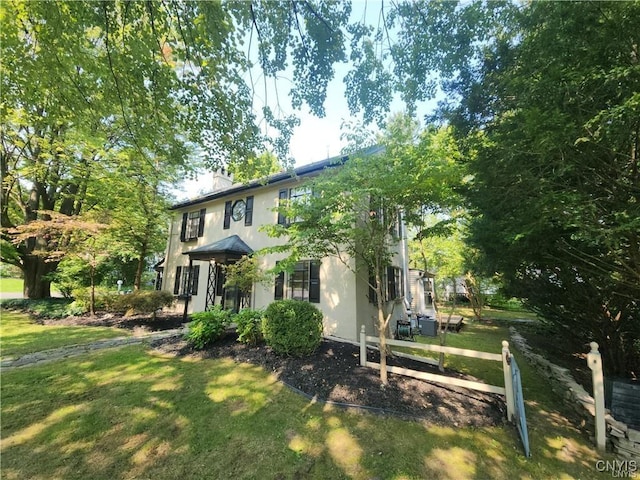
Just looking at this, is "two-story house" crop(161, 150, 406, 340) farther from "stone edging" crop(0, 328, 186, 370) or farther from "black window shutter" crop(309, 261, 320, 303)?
"stone edging" crop(0, 328, 186, 370)

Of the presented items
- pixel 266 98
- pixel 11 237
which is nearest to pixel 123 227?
pixel 11 237

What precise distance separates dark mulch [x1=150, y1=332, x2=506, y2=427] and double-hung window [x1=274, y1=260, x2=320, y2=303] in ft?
7.95

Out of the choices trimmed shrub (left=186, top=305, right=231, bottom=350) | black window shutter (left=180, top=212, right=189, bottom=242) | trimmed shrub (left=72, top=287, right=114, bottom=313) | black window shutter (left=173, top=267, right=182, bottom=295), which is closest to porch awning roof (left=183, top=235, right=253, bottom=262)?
trimmed shrub (left=186, top=305, right=231, bottom=350)

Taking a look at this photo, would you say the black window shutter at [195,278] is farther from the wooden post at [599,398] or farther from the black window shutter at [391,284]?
the wooden post at [599,398]

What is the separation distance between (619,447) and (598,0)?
5.37 metres

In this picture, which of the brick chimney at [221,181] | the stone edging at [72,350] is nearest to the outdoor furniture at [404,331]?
the stone edging at [72,350]

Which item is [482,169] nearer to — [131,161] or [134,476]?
[134,476]

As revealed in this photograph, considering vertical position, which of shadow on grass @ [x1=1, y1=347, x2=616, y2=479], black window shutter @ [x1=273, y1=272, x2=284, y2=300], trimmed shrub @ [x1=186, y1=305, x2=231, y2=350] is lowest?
shadow on grass @ [x1=1, y1=347, x2=616, y2=479]

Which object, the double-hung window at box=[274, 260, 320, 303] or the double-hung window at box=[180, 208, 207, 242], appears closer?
the double-hung window at box=[274, 260, 320, 303]

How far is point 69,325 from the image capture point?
10.0m

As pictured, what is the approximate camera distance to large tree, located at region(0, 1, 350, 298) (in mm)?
3633

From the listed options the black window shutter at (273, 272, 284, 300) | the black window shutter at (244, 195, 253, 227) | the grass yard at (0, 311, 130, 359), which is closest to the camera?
the grass yard at (0, 311, 130, 359)

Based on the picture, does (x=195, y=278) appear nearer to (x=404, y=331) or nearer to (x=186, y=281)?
(x=186, y=281)

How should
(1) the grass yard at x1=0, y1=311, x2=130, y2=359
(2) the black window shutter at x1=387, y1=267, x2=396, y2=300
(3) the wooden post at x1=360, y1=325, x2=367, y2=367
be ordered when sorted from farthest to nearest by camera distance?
(2) the black window shutter at x1=387, y1=267, x2=396, y2=300, (1) the grass yard at x1=0, y1=311, x2=130, y2=359, (3) the wooden post at x1=360, y1=325, x2=367, y2=367
